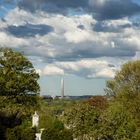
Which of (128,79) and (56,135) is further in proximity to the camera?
(128,79)

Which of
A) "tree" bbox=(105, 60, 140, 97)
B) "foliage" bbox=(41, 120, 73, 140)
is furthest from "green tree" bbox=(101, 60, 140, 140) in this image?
"foliage" bbox=(41, 120, 73, 140)

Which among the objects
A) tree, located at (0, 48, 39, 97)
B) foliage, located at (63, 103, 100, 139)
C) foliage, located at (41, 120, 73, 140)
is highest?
tree, located at (0, 48, 39, 97)

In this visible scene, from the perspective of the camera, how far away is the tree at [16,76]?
61219mm

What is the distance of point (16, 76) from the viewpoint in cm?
6153

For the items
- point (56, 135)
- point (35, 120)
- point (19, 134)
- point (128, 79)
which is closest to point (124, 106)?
point (128, 79)

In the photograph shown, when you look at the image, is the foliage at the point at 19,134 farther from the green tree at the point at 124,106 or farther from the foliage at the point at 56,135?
the green tree at the point at 124,106

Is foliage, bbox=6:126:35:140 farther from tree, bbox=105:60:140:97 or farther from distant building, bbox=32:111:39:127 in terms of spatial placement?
tree, bbox=105:60:140:97

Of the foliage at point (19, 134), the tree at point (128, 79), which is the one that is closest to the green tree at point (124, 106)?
the tree at point (128, 79)

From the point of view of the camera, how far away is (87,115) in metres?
52.9

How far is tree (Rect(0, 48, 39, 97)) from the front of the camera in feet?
201

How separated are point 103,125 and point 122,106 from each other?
11050 mm

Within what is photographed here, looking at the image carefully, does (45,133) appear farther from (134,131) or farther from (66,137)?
(134,131)

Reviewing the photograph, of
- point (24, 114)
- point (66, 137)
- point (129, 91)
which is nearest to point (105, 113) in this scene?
point (66, 137)

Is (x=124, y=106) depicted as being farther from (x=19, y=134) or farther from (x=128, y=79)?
(x=19, y=134)
